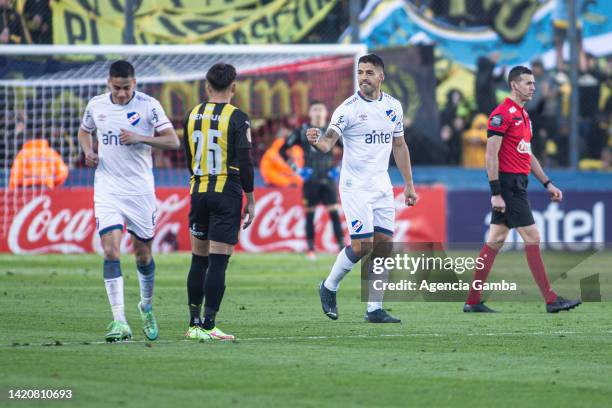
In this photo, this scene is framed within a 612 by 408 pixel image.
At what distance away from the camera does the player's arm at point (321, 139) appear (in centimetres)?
1065

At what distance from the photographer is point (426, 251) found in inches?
513

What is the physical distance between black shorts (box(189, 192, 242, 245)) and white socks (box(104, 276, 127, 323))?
73 centimetres

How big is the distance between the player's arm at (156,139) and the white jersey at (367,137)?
1776 millimetres

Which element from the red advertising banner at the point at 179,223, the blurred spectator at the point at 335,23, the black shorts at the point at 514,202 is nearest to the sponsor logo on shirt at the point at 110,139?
the black shorts at the point at 514,202

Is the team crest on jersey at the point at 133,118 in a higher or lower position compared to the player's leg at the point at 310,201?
higher

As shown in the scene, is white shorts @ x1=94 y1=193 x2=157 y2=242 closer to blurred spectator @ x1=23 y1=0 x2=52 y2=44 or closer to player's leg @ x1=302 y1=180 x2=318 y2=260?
player's leg @ x1=302 y1=180 x2=318 y2=260

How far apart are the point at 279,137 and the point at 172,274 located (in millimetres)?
7088

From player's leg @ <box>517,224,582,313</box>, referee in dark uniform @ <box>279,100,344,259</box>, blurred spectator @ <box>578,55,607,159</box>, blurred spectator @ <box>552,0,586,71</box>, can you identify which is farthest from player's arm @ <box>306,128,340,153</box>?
blurred spectator @ <box>552,0,586,71</box>

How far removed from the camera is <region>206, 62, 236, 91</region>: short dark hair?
972 centimetres

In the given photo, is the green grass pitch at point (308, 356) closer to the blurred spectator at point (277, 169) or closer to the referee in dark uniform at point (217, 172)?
the referee in dark uniform at point (217, 172)

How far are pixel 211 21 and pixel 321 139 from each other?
50.4ft

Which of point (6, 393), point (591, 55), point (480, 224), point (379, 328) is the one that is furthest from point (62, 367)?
point (591, 55)

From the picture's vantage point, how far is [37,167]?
22297 millimetres

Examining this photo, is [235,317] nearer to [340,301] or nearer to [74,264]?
[340,301]
